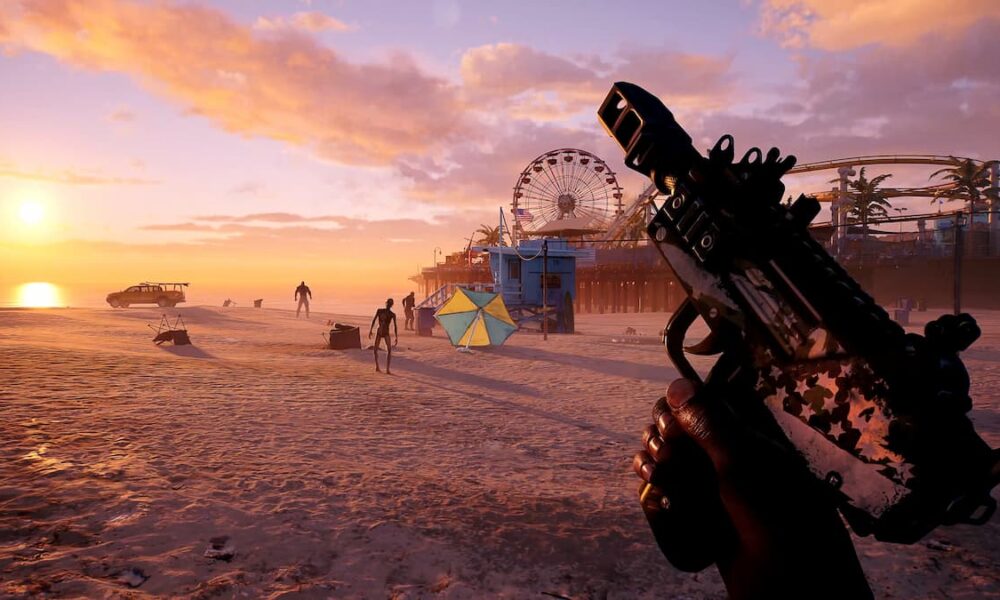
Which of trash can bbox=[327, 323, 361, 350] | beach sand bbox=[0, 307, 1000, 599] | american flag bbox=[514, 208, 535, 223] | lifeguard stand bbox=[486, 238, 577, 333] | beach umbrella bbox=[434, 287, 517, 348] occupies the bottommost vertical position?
beach sand bbox=[0, 307, 1000, 599]

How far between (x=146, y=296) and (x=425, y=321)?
90.5 feet

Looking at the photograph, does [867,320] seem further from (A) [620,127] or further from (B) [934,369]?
(A) [620,127]

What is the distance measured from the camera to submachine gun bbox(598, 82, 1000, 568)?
5.00ft

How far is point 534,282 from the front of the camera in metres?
27.8

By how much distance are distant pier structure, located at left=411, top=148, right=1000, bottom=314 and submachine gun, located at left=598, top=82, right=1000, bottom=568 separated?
A: 88.5 ft

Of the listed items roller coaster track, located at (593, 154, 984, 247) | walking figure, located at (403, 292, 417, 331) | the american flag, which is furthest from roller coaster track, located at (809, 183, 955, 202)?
walking figure, located at (403, 292, 417, 331)

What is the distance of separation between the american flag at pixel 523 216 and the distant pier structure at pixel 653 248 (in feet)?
0.36

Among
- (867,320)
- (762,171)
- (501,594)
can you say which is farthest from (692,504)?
(501,594)

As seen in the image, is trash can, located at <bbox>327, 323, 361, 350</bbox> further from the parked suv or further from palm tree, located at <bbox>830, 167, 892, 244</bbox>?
palm tree, located at <bbox>830, 167, 892, 244</bbox>

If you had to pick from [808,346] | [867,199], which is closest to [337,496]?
[808,346]

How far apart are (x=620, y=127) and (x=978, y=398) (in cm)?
1290

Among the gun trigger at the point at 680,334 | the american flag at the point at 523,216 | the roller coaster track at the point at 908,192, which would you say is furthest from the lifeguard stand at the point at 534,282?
the roller coaster track at the point at 908,192

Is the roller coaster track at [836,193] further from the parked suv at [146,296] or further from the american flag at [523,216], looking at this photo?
the parked suv at [146,296]

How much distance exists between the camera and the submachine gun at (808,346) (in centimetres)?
152
